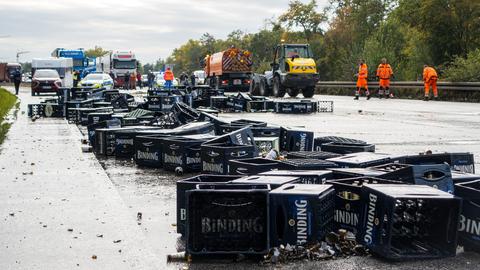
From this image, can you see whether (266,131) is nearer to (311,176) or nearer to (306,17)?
(311,176)

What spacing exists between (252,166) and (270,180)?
1.30m

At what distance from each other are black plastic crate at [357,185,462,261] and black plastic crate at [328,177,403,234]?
0.61 feet

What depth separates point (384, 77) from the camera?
118 ft

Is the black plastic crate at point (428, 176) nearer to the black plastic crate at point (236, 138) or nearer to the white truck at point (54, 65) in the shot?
the black plastic crate at point (236, 138)

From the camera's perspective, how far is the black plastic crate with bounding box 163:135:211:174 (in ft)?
32.7

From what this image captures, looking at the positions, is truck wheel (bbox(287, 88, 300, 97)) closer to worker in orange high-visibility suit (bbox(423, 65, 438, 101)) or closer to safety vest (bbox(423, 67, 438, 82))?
worker in orange high-visibility suit (bbox(423, 65, 438, 101))

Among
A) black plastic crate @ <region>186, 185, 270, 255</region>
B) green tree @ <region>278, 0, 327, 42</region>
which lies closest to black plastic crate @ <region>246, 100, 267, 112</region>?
black plastic crate @ <region>186, 185, 270, 255</region>

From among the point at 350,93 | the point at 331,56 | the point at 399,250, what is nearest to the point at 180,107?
the point at 399,250

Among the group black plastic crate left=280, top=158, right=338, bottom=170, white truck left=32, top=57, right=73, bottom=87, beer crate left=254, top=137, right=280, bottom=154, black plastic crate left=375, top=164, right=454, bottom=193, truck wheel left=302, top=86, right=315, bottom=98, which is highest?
white truck left=32, top=57, right=73, bottom=87

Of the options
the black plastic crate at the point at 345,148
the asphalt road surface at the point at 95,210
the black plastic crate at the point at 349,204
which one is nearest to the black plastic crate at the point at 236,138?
the asphalt road surface at the point at 95,210

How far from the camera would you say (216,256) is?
5.54 meters

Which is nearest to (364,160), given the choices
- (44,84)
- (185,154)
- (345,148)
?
(345,148)

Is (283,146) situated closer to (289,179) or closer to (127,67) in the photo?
(289,179)

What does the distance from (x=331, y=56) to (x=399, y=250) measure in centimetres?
7314
